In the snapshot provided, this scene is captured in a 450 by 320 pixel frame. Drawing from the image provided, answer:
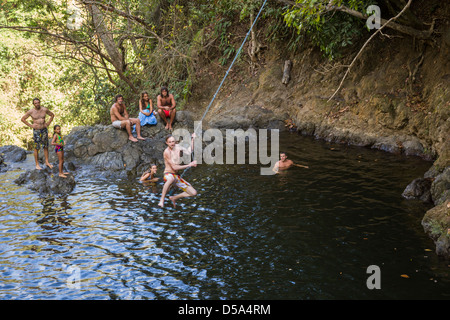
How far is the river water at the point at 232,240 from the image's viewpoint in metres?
6.63

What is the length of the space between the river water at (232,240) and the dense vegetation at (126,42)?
792cm

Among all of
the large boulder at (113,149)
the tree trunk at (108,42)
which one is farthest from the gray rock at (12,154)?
the tree trunk at (108,42)

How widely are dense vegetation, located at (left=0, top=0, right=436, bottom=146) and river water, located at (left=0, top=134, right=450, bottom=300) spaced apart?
7.92 metres

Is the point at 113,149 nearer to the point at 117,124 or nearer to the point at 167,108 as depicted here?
the point at 117,124

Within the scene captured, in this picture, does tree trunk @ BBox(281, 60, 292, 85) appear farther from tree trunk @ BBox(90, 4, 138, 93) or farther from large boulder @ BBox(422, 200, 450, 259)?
large boulder @ BBox(422, 200, 450, 259)

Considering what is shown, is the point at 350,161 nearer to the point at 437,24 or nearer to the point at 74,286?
the point at 437,24

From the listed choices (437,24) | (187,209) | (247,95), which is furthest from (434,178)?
(247,95)

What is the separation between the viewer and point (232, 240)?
8305mm

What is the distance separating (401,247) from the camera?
7566 mm

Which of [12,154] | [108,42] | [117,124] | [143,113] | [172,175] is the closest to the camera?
[172,175]

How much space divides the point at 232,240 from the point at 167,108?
8622 mm

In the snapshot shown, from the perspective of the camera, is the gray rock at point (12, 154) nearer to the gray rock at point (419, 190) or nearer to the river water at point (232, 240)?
the river water at point (232, 240)

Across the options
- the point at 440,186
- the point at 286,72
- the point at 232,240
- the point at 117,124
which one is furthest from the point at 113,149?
the point at 440,186
